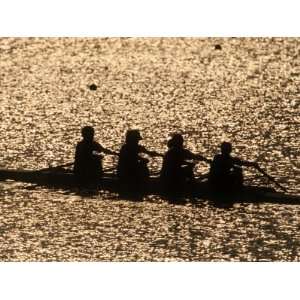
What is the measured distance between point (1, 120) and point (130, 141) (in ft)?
1.73

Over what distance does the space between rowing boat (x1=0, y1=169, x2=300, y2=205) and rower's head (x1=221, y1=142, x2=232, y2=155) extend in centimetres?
14

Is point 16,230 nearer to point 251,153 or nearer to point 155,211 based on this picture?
point 155,211

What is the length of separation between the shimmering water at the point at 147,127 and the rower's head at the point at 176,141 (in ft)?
0.13

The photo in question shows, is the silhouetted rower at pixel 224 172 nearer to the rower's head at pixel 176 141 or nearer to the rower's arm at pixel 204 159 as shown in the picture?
the rower's arm at pixel 204 159

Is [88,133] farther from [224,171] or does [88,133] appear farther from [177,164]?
[224,171]

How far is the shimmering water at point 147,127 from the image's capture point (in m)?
5.41

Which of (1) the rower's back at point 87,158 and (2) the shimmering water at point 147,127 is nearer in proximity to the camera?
(2) the shimmering water at point 147,127

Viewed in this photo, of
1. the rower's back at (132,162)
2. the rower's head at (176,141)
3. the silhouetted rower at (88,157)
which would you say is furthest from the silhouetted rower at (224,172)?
the silhouetted rower at (88,157)

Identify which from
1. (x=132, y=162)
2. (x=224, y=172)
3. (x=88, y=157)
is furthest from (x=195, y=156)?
(x=88, y=157)

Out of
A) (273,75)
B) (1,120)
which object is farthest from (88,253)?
(273,75)

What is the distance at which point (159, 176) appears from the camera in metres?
5.61

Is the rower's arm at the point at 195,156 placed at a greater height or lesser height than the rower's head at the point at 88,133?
lesser

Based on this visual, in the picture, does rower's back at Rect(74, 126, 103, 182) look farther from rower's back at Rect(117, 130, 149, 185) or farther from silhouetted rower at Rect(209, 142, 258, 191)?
silhouetted rower at Rect(209, 142, 258, 191)

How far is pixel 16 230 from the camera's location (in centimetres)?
546
